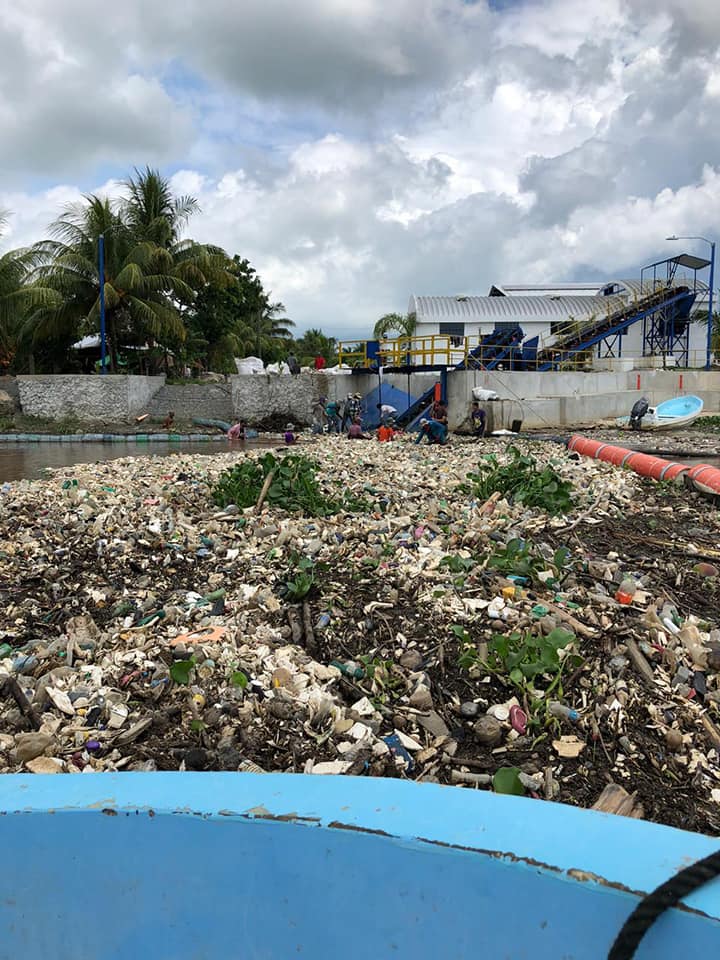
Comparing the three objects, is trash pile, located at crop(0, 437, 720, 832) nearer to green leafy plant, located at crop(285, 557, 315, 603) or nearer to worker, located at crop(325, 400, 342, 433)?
green leafy plant, located at crop(285, 557, 315, 603)

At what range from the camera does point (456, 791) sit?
5.78 feet

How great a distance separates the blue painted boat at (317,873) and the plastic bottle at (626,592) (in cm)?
325

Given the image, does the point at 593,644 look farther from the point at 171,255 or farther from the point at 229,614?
the point at 171,255

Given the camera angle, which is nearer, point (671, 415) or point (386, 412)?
point (386, 412)

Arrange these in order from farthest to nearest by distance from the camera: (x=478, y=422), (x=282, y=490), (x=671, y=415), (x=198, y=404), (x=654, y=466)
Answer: (x=198, y=404)
(x=671, y=415)
(x=478, y=422)
(x=654, y=466)
(x=282, y=490)

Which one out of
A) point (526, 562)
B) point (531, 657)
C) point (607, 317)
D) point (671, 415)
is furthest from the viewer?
point (607, 317)

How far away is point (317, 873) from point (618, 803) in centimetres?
172

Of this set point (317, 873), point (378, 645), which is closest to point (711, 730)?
point (378, 645)

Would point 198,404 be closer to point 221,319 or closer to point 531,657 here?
point 221,319

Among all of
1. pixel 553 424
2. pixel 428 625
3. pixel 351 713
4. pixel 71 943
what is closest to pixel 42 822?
pixel 71 943

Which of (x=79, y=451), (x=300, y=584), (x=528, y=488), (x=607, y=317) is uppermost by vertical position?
(x=607, y=317)

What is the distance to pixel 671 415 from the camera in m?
21.4

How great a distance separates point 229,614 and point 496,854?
3.44m

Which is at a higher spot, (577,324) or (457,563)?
(577,324)
